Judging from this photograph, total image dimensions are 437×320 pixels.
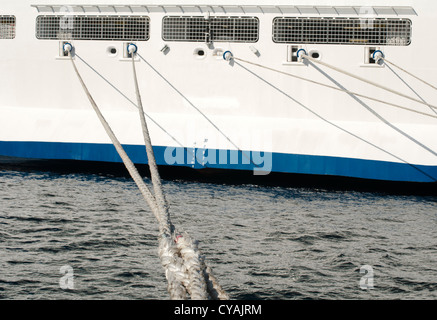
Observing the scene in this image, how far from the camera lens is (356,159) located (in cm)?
1544

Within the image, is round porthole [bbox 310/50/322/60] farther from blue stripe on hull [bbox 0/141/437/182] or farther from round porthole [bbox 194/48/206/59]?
round porthole [bbox 194/48/206/59]

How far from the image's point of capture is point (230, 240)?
10461mm

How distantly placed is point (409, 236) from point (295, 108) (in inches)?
237

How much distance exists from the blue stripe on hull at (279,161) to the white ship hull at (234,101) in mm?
26

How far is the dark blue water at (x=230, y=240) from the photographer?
8172mm

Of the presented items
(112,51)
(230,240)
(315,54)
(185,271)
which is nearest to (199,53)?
(112,51)

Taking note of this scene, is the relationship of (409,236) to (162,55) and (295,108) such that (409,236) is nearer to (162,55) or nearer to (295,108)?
(295,108)

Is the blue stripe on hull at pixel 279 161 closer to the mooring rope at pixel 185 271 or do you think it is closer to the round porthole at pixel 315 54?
the round porthole at pixel 315 54

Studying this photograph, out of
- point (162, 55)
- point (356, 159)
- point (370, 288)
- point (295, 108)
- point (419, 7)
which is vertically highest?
point (419, 7)

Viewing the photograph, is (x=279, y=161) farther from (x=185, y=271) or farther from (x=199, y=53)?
(x=185, y=271)

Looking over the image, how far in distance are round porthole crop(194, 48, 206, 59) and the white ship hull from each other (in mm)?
58

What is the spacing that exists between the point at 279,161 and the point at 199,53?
367cm

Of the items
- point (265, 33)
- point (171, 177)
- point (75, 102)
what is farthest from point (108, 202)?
point (265, 33)

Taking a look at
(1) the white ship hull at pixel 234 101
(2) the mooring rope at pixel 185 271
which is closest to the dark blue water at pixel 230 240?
(1) the white ship hull at pixel 234 101
